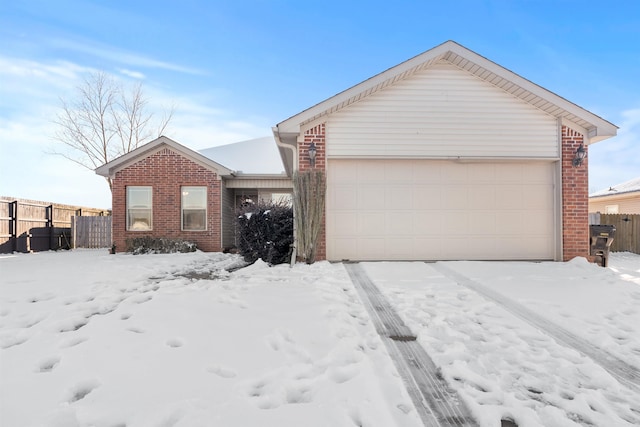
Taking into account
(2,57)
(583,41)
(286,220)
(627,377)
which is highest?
(583,41)

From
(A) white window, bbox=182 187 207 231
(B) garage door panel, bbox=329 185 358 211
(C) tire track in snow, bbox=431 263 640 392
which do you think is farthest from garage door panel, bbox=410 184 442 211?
(A) white window, bbox=182 187 207 231

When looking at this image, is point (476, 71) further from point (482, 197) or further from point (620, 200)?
point (620, 200)

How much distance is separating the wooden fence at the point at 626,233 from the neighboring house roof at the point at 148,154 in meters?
14.5

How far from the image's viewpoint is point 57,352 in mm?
2557

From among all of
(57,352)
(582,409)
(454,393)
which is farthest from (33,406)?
(582,409)

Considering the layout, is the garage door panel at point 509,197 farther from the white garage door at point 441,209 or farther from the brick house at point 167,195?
the brick house at point 167,195

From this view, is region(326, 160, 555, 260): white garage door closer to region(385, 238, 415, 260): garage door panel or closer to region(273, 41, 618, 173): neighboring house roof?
region(385, 238, 415, 260): garage door panel

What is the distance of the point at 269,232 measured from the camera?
7.27 metres

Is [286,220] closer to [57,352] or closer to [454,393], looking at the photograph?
[57,352]

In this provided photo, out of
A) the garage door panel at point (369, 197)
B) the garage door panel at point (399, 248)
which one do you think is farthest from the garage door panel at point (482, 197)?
the garage door panel at point (369, 197)

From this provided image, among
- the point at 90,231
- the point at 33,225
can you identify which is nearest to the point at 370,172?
the point at 90,231

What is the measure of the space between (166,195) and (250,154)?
20.4 metres

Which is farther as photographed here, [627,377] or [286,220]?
[286,220]

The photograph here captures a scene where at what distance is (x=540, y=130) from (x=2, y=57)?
14323mm
